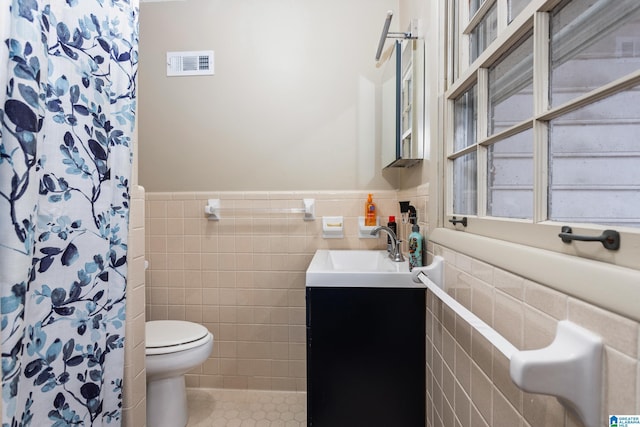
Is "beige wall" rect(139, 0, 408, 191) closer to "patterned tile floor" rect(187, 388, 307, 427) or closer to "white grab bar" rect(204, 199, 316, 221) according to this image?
"white grab bar" rect(204, 199, 316, 221)

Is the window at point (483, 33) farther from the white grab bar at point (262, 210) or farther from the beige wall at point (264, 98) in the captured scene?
the white grab bar at point (262, 210)

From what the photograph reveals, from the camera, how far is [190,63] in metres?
2.11

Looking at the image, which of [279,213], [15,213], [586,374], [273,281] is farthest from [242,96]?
[586,374]

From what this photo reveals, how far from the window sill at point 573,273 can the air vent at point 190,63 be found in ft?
6.53

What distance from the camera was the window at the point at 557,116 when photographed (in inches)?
20.6

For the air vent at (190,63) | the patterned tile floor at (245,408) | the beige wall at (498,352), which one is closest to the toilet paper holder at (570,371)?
the beige wall at (498,352)

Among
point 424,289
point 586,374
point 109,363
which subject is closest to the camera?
point 586,374

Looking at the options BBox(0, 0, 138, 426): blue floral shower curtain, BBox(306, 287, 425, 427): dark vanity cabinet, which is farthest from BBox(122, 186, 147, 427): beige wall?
BBox(306, 287, 425, 427): dark vanity cabinet

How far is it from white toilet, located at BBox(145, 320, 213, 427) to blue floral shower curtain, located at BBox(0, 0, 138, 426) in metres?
0.50

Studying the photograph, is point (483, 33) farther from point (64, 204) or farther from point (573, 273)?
point (64, 204)

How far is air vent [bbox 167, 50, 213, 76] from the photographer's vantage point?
2.11 metres

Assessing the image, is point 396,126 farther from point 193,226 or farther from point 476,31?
point 193,226

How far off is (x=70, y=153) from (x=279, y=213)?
1278 mm

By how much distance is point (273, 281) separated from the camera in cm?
206
